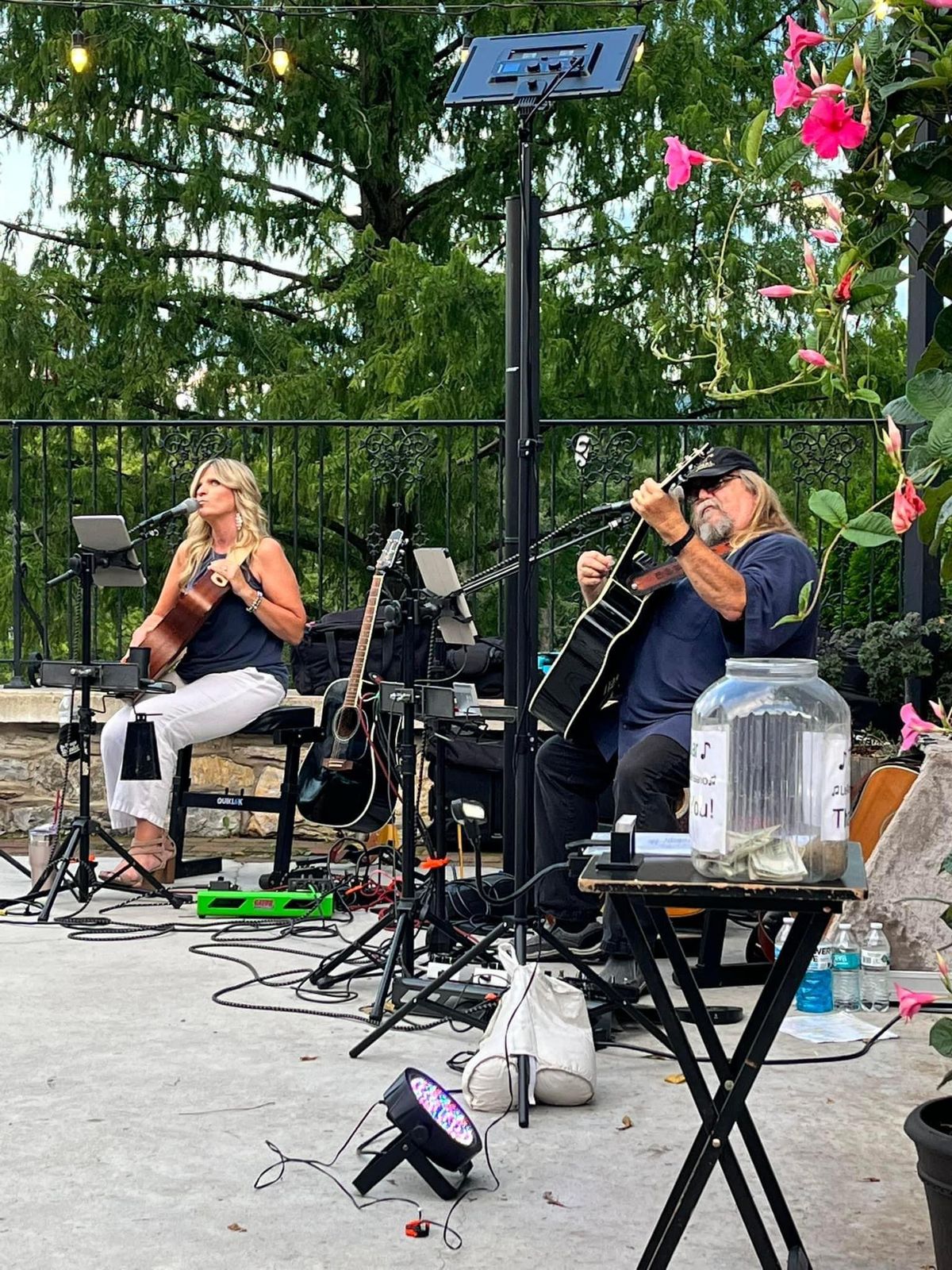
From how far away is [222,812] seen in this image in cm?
644

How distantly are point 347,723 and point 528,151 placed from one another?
6.43 ft

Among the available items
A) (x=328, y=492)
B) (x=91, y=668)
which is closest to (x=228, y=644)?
(x=91, y=668)

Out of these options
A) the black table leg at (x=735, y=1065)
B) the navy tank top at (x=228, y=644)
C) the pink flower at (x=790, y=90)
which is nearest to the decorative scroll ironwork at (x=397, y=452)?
the navy tank top at (x=228, y=644)

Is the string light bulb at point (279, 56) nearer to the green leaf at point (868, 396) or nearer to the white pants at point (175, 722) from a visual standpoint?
the white pants at point (175, 722)

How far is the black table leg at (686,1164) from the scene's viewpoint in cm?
213

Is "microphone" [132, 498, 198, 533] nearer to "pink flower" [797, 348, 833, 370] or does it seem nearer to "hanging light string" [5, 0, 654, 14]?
"pink flower" [797, 348, 833, 370]

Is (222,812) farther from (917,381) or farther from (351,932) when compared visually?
(917,381)

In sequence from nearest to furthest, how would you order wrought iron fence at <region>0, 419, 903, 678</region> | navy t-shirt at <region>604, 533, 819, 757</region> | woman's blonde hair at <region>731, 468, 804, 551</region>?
navy t-shirt at <region>604, 533, 819, 757</region>
woman's blonde hair at <region>731, 468, 804, 551</region>
wrought iron fence at <region>0, 419, 903, 678</region>

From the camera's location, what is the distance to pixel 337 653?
241 inches

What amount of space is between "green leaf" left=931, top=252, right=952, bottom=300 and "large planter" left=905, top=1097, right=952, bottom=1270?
45.3 inches

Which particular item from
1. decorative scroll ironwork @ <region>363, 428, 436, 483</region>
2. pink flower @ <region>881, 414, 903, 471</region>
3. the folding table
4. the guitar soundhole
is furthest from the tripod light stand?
decorative scroll ironwork @ <region>363, 428, 436, 483</region>

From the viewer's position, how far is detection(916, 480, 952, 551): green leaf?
1.84 metres

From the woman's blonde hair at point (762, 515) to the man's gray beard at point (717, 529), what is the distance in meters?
0.03

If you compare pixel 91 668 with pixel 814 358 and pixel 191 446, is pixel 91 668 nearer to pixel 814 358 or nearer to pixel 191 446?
pixel 191 446
